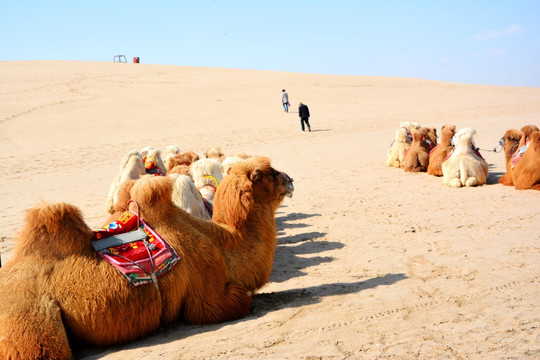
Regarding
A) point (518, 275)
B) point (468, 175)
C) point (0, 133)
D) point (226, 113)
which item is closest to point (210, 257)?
point (518, 275)

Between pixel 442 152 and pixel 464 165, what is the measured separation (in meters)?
1.56

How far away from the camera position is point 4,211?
1252 centimetres

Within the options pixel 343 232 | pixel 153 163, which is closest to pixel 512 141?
pixel 343 232

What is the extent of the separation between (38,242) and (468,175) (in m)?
10.1

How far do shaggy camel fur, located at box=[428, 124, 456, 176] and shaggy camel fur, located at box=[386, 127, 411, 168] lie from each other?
70.6 inches

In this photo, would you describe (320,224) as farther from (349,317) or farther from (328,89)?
(328,89)

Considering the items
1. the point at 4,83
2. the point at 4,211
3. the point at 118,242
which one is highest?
the point at 4,83

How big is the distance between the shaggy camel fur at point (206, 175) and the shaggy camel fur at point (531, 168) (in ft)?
22.4

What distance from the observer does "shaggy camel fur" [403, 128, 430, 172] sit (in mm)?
14469

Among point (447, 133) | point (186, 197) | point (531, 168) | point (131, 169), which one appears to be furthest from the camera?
point (447, 133)

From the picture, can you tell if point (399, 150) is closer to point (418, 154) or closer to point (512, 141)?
point (418, 154)

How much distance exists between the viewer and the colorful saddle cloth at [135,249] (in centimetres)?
434

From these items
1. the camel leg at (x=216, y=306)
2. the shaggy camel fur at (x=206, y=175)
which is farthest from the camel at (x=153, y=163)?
the camel leg at (x=216, y=306)

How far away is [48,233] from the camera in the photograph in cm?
420
